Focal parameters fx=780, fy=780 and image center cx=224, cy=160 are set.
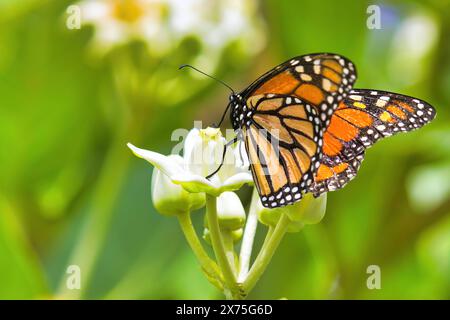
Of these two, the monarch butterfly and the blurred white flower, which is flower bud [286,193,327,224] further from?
the blurred white flower

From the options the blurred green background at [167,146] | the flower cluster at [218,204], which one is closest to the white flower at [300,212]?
the flower cluster at [218,204]

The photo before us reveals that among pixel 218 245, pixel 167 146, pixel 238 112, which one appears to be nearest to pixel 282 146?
pixel 238 112

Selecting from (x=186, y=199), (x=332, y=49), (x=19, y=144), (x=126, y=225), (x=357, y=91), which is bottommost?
(x=186, y=199)

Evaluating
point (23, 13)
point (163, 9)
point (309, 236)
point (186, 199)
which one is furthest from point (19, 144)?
point (186, 199)

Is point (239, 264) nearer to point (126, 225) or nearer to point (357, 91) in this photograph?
point (357, 91)

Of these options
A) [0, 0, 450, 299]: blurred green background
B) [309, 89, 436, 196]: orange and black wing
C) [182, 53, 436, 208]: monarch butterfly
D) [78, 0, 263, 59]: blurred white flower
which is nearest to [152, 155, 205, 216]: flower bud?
[182, 53, 436, 208]: monarch butterfly

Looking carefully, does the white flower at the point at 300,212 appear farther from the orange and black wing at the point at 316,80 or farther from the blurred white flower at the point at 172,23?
the blurred white flower at the point at 172,23
